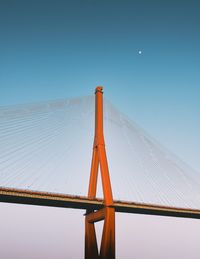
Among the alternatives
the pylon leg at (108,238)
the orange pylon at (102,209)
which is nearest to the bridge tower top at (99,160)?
the orange pylon at (102,209)

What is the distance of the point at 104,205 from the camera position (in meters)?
17.1

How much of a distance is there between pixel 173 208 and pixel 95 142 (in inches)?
212

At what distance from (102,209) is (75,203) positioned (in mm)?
1397

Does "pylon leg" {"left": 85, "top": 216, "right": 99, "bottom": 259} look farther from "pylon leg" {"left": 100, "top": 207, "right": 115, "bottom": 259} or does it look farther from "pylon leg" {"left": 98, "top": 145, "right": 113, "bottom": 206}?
"pylon leg" {"left": 98, "top": 145, "right": 113, "bottom": 206}

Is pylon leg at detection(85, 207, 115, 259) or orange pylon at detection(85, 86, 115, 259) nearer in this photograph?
pylon leg at detection(85, 207, 115, 259)

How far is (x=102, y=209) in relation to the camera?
17.4 meters

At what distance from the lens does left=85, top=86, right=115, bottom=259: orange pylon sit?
16.7 metres

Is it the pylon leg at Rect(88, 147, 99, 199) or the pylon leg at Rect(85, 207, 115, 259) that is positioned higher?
the pylon leg at Rect(88, 147, 99, 199)

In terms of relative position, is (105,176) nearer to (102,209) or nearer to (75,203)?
(102,209)

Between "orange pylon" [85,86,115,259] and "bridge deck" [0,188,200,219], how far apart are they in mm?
477

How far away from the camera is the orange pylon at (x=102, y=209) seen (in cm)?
1672

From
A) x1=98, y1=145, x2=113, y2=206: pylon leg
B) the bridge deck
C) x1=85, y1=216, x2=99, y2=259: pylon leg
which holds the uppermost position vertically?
x1=98, y1=145, x2=113, y2=206: pylon leg

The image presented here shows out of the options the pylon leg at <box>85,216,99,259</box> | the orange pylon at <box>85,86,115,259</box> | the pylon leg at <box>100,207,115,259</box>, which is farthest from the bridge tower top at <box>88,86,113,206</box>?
the pylon leg at <box>85,216,99,259</box>

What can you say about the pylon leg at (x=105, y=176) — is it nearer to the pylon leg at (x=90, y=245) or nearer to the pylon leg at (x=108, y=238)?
the pylon leg at (x=108, y=238)
